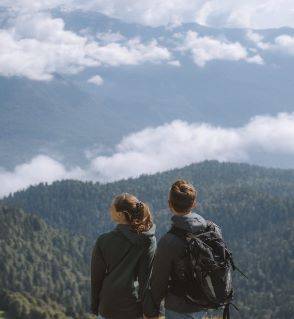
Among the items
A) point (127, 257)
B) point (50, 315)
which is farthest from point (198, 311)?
point (50, 315)

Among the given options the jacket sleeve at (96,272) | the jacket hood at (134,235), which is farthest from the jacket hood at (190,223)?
the jacket sleeve at (96,272)

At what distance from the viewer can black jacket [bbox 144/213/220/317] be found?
14344 millimetres

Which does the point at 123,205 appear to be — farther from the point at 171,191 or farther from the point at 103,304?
the point at 103,304

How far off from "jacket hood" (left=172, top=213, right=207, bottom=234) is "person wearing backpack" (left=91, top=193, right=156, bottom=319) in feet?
2.97

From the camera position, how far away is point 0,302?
156250mm

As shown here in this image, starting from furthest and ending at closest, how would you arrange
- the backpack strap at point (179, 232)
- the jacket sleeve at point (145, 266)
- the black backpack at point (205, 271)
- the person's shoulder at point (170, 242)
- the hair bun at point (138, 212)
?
the jacket sleeve at point (145, 266) → the hair bun at point (138, 212) → the backpack strap at point (179, 232) → the person's shoulder at point (170, 242) → the black backpack at point (205, 271)

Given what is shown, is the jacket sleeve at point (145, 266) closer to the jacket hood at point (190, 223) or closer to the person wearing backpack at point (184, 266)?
the person wearing backpack at point (184, 266)

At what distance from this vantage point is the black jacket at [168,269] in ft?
47.1

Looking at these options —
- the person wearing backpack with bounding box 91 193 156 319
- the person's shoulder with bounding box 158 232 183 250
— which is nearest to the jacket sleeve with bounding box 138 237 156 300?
the person wearing backpack with bounding box 91 193 156 319

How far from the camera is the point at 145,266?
612 inches

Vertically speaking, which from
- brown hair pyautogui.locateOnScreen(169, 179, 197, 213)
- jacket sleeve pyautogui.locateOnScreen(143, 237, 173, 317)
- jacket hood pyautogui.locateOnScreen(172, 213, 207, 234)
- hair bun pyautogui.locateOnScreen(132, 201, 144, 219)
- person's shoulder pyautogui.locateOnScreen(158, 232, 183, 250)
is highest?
brown hair pyautogui.locateOnScreen(169, 179, 197, 213)

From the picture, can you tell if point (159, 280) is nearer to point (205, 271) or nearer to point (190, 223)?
point (205, 271)

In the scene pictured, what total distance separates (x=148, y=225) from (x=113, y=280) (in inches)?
61.0

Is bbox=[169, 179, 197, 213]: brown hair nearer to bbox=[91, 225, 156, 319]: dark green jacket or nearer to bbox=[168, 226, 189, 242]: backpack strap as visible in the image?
bbox=[168, 226, 189, 242]: backpack strap
